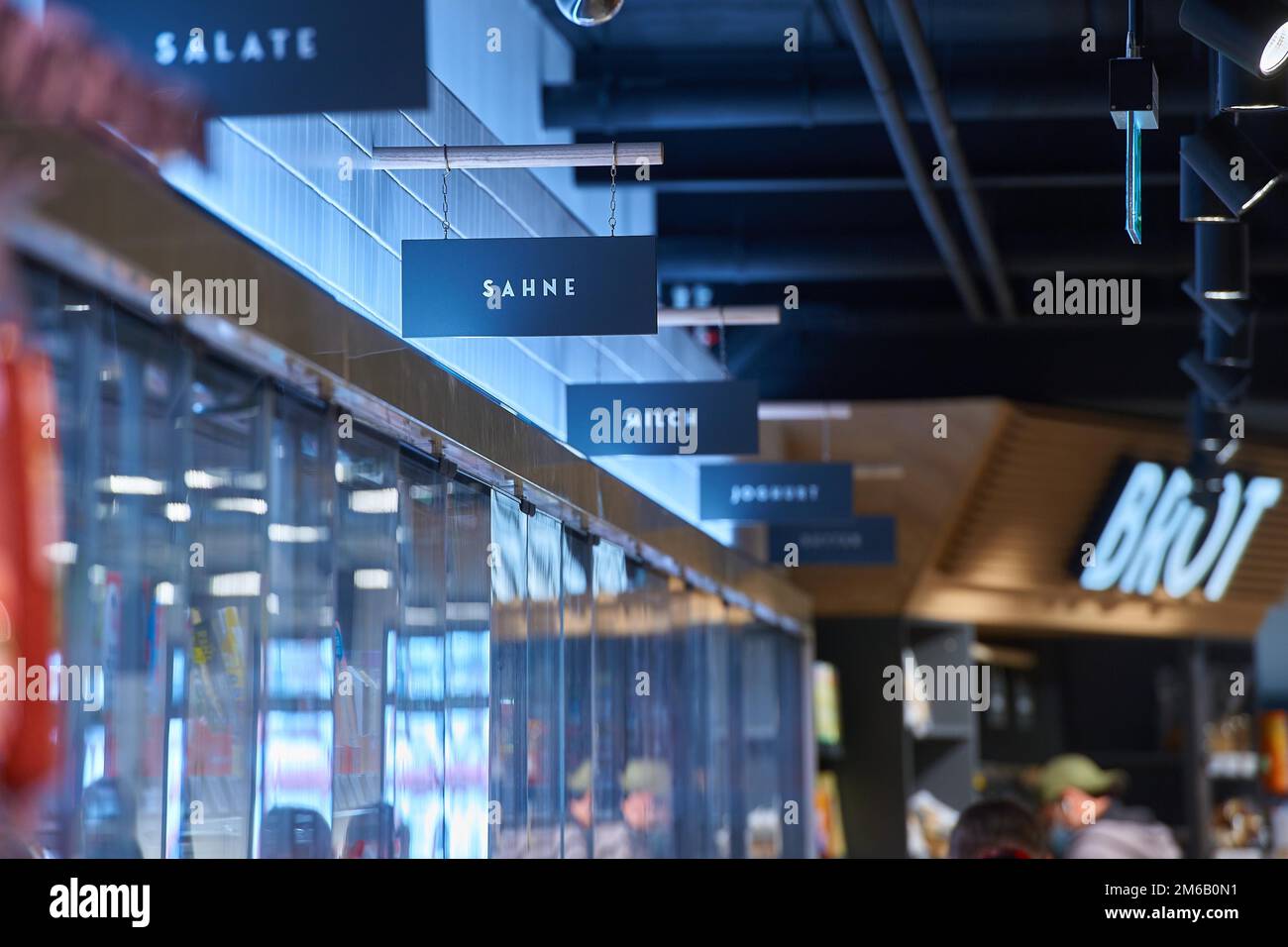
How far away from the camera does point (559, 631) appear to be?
7312 mm

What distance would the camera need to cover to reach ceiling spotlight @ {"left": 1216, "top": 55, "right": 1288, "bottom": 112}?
5.09 m

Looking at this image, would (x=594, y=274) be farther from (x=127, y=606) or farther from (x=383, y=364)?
(x=127, y=606)

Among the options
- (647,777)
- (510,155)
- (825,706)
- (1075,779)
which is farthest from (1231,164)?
(1075,779)

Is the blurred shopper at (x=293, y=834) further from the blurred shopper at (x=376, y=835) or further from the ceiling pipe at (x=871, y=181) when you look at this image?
the ceiling pipe at (x=871, y=181)

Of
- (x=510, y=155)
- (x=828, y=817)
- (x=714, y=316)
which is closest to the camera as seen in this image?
(x=510, y=155)

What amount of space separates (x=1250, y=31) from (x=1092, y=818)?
586 centimetres

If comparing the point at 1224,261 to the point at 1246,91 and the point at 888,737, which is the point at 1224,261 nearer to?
the point at 1246,91

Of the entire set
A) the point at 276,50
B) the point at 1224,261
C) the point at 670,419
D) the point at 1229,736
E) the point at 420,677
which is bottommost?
the point at 1229,736

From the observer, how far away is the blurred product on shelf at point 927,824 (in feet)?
46.6

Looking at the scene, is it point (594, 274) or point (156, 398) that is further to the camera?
point (594, 274)

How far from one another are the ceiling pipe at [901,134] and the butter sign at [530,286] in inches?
74.6

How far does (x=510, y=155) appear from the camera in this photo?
5.68 meters
